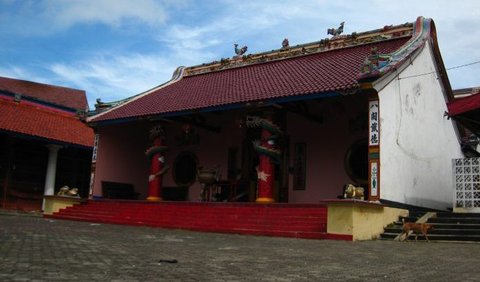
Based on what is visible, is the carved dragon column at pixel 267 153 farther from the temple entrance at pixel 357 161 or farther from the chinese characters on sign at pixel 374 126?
the chinese characters on sign at pixel 374 126

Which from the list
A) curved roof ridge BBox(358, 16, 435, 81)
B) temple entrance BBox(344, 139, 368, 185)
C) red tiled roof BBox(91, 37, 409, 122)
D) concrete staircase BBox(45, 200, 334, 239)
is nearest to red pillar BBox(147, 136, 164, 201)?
concrete staircase BBox(45, 200, 334, 239)

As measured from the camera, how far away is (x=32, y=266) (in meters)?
4.80

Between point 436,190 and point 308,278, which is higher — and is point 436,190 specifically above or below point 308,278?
above

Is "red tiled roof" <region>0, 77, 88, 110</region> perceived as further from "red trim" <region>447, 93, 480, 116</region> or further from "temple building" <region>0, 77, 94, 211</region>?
"red trim" <region>447, 93, 480, 116</region>

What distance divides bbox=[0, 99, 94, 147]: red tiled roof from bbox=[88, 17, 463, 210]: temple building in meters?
2.33

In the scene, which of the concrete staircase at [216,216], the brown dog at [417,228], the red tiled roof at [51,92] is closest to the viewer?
the brown dog at [417,228]

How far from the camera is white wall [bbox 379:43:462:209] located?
37.4 feet

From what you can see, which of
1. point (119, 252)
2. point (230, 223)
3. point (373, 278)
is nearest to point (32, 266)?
point (119, 252)

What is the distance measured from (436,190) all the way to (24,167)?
14.4 meters

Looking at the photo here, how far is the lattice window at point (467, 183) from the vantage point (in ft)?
36.8

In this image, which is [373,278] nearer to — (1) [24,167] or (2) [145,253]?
(2) [145,253]

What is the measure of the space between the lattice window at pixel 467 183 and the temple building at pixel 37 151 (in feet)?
40.1

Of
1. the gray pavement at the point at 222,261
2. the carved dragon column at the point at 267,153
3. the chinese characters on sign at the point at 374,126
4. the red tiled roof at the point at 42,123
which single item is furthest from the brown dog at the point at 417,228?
the red tiled roof at the point at 42,123

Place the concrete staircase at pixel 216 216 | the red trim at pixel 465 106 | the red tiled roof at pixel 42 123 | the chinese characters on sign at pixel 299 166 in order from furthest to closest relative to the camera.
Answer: the red tiled roof at pixel 42 123 < the chinese characters on sign at pixel 299 166 < the red trim at pixel 465 106 < the concrete staircase at pixel 216 216
